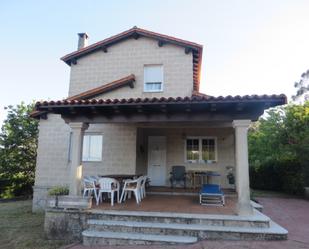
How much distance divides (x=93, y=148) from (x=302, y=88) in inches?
1145

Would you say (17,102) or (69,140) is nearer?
(69,140)

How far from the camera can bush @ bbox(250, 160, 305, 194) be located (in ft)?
48.6

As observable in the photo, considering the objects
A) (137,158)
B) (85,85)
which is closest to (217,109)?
(137,158)

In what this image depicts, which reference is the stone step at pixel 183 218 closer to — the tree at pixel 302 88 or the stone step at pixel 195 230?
the stone step at pixel 195 230

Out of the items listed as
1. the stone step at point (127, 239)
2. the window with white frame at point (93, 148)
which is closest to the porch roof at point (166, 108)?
the stone step at point (127, 239)

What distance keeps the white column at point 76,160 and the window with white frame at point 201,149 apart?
6.23 metres

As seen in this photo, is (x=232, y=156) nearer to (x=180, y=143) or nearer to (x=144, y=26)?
(x=180, y=143)

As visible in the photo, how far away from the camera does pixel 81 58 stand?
43.3ft

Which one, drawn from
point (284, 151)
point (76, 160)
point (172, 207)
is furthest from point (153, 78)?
point (284, 151)

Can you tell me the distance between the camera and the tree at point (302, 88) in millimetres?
29742

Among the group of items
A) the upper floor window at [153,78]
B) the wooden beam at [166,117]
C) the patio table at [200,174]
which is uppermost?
the upper floor window at [153,78]

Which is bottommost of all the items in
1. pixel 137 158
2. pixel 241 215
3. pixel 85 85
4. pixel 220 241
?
pixel 220 241

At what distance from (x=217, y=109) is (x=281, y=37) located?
8.00m

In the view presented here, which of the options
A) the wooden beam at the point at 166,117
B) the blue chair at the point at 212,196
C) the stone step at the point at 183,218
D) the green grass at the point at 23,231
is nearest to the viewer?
the stone step at the point at 183,218
